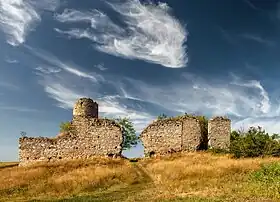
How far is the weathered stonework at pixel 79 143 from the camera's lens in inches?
1618

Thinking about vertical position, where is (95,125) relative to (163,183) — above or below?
above

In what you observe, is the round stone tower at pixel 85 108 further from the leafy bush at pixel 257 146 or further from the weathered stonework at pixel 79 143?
the leafy bush at pixel 257 146

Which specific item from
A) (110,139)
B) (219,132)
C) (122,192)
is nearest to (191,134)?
(219,132)

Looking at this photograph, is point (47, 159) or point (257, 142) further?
point (47, 159)

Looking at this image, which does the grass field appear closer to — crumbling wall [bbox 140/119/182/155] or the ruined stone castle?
the ruined stone castle

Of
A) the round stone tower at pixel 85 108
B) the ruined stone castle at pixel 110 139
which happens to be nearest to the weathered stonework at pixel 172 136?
the ruined stone castle at pixel 110 139

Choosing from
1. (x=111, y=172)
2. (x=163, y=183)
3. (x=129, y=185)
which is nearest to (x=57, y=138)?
(x=111, y=172)

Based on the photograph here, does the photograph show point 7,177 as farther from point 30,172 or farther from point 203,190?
A: point 203,190

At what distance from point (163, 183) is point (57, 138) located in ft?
66.8

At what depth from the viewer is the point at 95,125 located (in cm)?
4206

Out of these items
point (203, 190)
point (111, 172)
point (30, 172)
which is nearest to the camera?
point (203, 190)

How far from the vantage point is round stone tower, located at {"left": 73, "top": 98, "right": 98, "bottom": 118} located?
156ft

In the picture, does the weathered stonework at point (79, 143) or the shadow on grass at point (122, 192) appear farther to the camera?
the weathered stonework at point (79, 143)

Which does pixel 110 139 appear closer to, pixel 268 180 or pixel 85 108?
pixel 85 108
